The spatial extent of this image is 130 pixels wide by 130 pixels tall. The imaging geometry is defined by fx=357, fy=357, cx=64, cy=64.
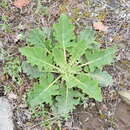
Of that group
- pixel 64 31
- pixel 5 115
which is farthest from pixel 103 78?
pixel 5 115

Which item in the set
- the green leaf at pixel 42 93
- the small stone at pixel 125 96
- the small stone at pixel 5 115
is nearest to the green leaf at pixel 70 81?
the green leaf at pixel 42 93

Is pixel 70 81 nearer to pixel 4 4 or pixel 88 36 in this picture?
pixel 88 36

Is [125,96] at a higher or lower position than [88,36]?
lower

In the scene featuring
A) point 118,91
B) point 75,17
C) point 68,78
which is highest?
point 75,17

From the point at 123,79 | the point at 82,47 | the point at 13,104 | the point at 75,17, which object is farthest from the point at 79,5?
the point at 13,104

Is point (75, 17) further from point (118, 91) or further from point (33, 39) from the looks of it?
point (118, 91)

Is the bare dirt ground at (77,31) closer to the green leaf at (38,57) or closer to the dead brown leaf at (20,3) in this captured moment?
the dead brown leaf at (20,3)
